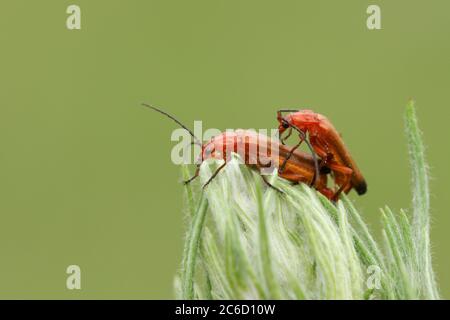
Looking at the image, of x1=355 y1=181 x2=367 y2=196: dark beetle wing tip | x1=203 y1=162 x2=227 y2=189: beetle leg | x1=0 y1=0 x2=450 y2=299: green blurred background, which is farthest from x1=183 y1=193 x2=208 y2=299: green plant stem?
x1=0 y1=0 x2=450 y2=299: green blurred background

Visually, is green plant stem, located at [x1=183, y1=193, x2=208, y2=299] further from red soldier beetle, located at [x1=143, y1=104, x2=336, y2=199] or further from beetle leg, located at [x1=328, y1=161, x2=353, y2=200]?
beetle leg, located at [x1=328, y1=161, x2=353, y2=200]

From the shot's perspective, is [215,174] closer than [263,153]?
Yes

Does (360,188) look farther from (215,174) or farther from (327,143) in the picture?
(215,174)

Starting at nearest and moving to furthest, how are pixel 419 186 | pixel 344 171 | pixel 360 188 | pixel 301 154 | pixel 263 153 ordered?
pixel 419 186 → pixel 263 153 → pixel 301 154 → pixel 344 171 → pixel 360 188

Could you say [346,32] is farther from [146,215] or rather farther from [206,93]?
[146,215]

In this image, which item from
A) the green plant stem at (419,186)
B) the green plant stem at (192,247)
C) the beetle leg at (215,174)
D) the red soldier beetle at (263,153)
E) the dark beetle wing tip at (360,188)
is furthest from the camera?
the dark beetle wing tip at (360,188)

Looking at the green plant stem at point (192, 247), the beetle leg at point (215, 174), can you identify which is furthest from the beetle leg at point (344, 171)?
the green plant stem at point (192, 247)

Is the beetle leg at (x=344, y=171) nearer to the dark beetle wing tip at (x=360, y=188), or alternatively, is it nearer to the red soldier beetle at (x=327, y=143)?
the red soldier beetle at (x=327, y=143)

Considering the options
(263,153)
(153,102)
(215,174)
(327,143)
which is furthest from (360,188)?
(153,102)
